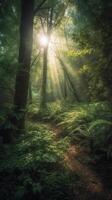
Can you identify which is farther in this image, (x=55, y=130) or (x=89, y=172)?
(x=55, y=130)

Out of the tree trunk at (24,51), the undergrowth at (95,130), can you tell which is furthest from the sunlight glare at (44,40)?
the tree trunk at (24,51)

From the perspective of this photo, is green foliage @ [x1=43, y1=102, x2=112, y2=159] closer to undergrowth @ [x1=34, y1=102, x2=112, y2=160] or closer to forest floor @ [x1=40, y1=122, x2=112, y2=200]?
undergrowth @ [x1=34, y1=102, x2=112, y2=160]

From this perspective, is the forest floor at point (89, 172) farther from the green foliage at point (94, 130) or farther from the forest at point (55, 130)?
the green foliage at point (94, 130)

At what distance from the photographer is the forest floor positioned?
539cm

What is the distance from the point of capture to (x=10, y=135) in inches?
303

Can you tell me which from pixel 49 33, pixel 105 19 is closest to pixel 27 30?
pixel 105 19

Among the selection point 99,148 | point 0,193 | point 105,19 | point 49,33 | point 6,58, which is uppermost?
point 49,33

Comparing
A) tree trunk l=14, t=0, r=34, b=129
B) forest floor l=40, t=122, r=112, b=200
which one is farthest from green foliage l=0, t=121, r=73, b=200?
tree trunk l=14, t=0, r=34, b=129

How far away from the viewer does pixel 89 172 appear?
641 cm

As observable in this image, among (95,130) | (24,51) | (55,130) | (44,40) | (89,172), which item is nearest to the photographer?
(89,172)

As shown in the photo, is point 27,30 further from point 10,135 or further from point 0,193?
point 0,193

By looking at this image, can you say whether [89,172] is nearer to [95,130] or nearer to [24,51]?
[95,130]

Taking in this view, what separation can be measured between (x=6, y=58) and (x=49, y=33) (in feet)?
34.0

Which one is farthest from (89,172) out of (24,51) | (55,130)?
(24,51)
